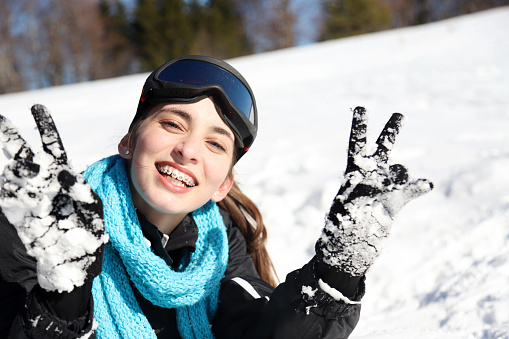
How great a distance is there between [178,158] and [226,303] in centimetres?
65

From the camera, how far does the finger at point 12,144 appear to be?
122cm

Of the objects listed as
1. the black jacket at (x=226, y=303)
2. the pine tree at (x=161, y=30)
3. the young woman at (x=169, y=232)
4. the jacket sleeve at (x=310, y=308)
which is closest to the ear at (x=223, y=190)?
the young woman at (x=169, y=232)

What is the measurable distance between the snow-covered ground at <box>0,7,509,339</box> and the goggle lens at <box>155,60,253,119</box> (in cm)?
52

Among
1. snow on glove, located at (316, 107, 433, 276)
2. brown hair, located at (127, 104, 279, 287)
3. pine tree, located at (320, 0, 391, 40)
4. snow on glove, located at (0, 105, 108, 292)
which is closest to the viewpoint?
snow on glove, located at (0, 105, 108, 292)

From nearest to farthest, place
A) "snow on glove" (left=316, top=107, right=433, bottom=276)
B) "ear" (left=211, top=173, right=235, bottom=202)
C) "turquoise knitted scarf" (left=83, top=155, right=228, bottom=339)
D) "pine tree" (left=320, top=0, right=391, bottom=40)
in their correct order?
"snow on glove" (left=316, top=107, right=433, bottom=276) → "turquoise knitted scarf" (left=83, top=155, right=228, bottom=339) → "ear" (left=211, top=173, right=235, bottom=202) → "pine tree" (left=320, top=0, right=391, bottom=40)

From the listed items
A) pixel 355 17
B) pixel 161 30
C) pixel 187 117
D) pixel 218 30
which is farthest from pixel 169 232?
pixel 161 30

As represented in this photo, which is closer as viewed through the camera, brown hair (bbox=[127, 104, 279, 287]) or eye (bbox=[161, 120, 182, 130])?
eye (bbox=[161, 120, 182, 130])

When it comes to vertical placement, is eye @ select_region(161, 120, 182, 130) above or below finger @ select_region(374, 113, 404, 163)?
below

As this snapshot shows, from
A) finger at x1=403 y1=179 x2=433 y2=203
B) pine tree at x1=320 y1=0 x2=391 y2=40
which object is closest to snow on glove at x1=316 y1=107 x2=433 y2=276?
finger at x1=403 y1=179 x2=433 y2=203

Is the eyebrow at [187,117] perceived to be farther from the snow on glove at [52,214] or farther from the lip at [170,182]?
the snow on glove at [52,214]

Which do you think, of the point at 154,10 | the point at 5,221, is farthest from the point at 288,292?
the point at 154,10

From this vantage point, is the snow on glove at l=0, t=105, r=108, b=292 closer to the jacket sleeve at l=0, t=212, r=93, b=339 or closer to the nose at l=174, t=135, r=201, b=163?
the jacket sleeve at l=0, t=212, r=93, b=339

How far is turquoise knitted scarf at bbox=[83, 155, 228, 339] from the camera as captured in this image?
1528 mm

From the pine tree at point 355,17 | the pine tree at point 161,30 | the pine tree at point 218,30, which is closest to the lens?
the pine tree at point 355,17
